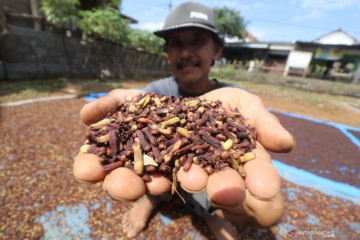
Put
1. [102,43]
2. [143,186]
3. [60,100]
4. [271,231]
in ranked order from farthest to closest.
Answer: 1. [102,43]
2. [60,100]
3. [271,231]
4. [143,186]

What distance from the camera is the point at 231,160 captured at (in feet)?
5.19

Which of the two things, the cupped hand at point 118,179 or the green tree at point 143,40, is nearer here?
the cupped hand at point 118,179

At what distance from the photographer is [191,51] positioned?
10.7 ft

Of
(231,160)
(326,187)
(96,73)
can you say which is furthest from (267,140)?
(96,73)

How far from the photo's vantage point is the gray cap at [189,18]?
3.05 m

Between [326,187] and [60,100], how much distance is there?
7850 mm

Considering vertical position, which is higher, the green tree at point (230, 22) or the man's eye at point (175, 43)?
the green tree at point (230, 22)

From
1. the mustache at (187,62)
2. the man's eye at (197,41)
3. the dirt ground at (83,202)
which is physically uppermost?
the man's eye at (197,41)

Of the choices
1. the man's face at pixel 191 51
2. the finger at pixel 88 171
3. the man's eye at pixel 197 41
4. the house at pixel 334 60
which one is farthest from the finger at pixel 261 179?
the house at pixel 334 60

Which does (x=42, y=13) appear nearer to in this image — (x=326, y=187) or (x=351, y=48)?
(x=326, y=187)

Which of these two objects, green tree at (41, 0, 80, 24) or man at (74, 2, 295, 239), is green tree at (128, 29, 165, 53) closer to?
green tree at (41, 0, 80, 24)

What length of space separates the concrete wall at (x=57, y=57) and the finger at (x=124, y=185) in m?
10.3

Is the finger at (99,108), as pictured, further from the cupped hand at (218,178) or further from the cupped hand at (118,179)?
the cupped hand at (118,179)

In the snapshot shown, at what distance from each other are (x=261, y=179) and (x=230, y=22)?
40.6m
